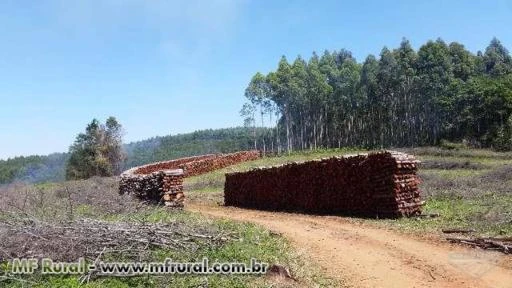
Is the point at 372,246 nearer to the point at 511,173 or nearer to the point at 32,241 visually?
the point at 32,241

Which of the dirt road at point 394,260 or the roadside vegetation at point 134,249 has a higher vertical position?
the roadside vegetation at point 134,249

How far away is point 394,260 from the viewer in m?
8.84

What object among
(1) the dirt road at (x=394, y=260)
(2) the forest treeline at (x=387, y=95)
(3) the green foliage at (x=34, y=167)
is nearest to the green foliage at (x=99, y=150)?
(2) the forest treeline at (x=387, y=95)

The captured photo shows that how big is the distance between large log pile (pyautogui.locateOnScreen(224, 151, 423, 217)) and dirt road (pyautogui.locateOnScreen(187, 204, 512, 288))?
1927 millimetres

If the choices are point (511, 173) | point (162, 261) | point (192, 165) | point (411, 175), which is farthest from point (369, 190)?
point (192, 165)

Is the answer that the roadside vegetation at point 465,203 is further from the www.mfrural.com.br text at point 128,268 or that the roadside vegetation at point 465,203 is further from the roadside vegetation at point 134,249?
the www.mfrural.com.br text at point 128,268

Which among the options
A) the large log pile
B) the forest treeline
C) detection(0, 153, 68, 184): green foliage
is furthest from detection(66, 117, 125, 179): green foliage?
detection(0, 153, 68, 184): green foliage

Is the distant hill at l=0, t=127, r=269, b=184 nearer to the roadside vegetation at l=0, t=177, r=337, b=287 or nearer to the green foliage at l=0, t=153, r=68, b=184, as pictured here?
the green foliage at l=0, t=153, r=68, b=184

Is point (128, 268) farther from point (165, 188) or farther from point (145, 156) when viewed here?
point (145, 156)

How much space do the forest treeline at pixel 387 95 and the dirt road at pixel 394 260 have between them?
152 ft

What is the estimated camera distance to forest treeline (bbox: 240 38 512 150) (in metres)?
58.4

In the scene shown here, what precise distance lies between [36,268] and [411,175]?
9904 mm

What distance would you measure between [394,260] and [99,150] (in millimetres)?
51661

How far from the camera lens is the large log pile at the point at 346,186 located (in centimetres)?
1363
